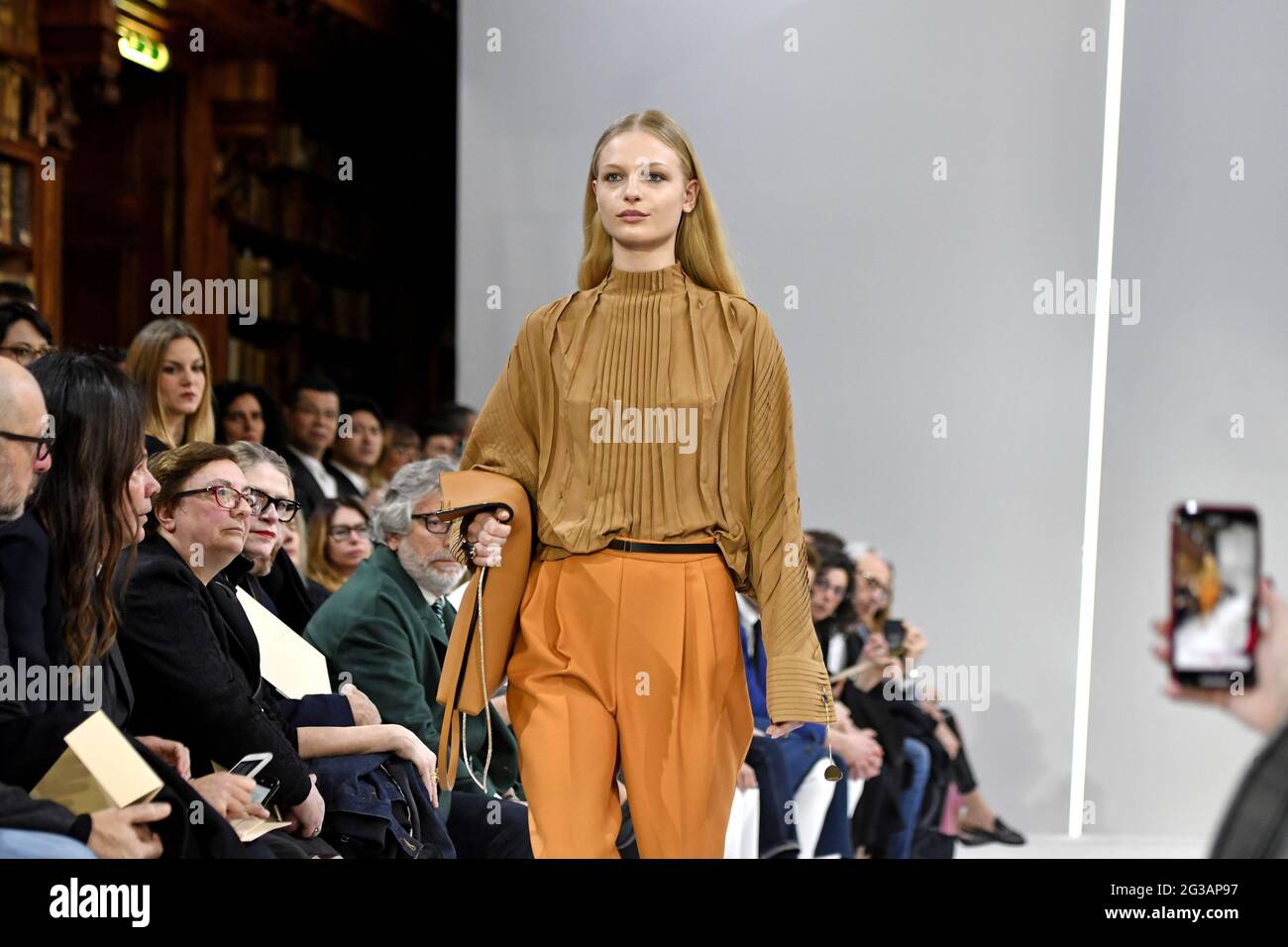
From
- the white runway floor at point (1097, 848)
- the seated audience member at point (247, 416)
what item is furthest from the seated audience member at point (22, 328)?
the white runway floor at point (1097, 848)

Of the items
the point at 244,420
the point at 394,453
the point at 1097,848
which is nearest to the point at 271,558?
the point at 244,420

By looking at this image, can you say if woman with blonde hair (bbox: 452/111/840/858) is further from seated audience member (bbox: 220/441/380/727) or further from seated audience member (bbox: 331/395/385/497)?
seated audience member (bbox: 331/395/385/497)

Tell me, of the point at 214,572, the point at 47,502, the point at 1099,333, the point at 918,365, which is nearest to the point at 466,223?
the point at 918,365

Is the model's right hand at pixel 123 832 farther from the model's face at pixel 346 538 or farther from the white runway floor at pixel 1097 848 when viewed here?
the white runway floor at pixel 1097 848

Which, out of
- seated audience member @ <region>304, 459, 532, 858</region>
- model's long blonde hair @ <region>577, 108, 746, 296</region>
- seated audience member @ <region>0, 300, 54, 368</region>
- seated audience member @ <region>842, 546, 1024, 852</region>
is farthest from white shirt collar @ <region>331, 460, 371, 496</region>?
model's long blonde hair @ <region>577, 108, 746, 296</region>

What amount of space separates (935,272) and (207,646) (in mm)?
3685

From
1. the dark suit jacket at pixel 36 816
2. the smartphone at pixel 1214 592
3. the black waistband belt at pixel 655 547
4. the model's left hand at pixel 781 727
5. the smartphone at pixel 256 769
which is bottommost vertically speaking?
the smartphone at pixel 256 769

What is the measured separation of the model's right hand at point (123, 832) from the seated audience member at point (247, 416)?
2.66m

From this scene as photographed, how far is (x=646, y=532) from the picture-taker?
2369mm

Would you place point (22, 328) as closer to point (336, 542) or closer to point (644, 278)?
point (336, 542)

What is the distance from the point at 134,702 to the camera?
9.05 ft

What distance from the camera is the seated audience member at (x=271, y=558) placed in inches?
121

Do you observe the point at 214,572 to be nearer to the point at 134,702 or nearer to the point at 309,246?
the point at 134,702
